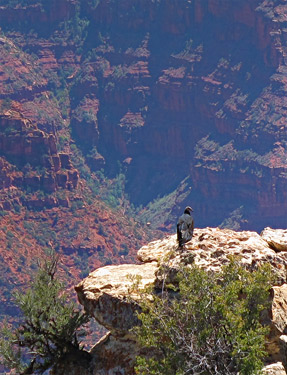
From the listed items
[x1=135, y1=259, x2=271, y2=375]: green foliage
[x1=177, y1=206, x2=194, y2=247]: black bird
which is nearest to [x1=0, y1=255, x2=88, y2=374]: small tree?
[x1=135, y1=259, x2=271, y2=375]: green foliage

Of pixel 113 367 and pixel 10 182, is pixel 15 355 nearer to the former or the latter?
pixel 113 367

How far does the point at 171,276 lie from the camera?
92.4ft

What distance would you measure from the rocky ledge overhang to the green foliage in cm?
95

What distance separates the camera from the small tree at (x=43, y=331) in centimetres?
2973

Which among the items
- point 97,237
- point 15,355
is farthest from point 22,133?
point 15,355

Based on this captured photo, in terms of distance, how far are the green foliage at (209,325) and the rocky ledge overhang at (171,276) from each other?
95 cm

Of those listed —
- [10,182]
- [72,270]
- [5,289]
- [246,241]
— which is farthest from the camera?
[10,182]

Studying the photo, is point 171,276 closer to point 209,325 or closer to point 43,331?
point 209,325

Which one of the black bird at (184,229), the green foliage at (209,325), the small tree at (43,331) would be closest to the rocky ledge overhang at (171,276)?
the black bird at (184,229)

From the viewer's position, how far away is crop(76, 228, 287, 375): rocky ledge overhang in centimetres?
2792

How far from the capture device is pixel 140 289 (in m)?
28.0

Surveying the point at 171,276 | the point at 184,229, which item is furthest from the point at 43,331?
the point at 184,229

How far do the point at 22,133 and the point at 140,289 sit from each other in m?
136

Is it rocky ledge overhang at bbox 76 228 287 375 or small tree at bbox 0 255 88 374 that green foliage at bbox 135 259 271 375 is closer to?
rocky ledge overhang at bbox 76 228 287 375
